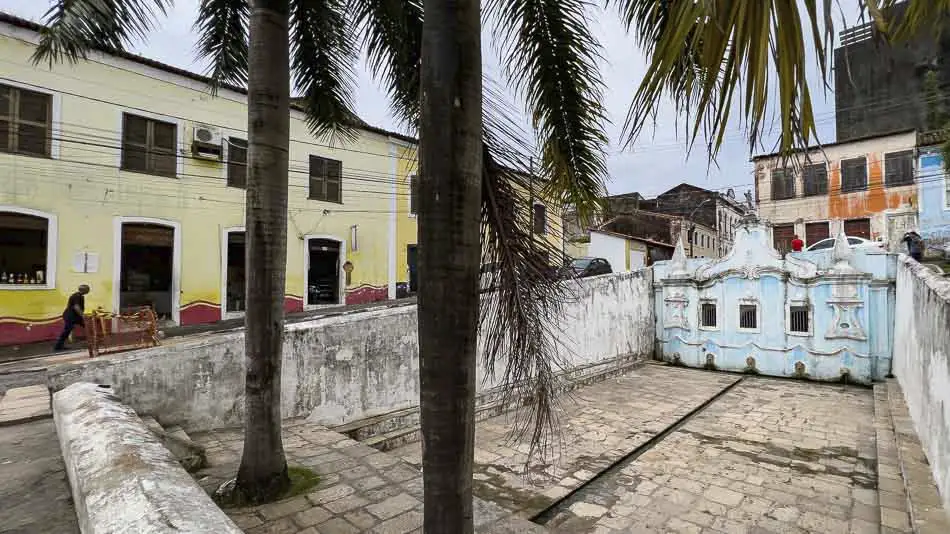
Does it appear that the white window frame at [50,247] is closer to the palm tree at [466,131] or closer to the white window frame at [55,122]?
the white window frame at [55,122]

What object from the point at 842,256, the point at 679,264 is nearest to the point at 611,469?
the point at 679,264

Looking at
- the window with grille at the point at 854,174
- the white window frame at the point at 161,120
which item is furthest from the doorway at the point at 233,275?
the window with grille at the point at 854,174

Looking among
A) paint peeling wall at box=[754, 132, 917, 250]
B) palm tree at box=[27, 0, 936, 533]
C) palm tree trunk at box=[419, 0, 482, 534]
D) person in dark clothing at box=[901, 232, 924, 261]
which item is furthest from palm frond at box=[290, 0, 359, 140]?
paint peeling wall at box=[754, 132, 917, 250]

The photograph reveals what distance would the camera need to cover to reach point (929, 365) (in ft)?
17.9

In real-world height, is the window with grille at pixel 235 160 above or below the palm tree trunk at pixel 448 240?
above

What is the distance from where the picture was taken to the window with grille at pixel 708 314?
522 inches

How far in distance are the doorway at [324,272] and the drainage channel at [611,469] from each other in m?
11.4

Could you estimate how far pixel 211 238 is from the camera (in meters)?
12.8

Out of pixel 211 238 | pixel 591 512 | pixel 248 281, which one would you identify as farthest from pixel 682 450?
pixel 211 238

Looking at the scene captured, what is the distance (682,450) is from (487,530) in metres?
5.01

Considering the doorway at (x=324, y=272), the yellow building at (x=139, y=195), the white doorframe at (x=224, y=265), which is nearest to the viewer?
the yellow building at (x=139, y=195)

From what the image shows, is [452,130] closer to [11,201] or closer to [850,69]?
[850,69]

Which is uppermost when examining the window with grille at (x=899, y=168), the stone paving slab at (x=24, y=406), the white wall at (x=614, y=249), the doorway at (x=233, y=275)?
the window with grille at (x=899, y=168)

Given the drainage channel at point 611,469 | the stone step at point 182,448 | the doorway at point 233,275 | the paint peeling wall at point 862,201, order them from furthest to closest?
the paint peeling wall at point 862,201, the doorway at point 233,275, the drainage channel at point 611,469, the stone step at point 182,448
